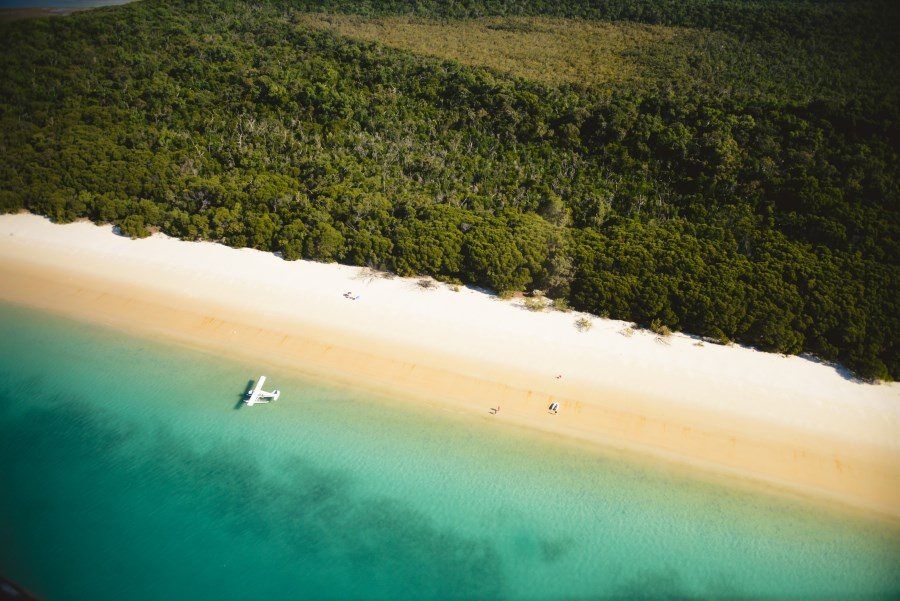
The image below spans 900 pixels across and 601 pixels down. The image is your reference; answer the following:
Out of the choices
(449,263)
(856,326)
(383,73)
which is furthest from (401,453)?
(383,73)

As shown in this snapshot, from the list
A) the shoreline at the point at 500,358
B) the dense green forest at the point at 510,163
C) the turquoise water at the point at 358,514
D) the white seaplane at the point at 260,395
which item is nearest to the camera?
the turquoise water at the point at 358,514

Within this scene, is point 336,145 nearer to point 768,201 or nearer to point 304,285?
point 304,285

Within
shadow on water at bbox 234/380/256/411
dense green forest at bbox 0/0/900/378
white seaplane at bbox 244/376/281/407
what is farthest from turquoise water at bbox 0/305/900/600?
dense green forest at bbox 0/0/900/378

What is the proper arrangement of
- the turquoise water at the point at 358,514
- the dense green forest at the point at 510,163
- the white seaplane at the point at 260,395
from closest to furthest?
the turquoise water at the point at 358,514, the white seaplane at the point at 260,395, the dense green forest at the point at 510,163

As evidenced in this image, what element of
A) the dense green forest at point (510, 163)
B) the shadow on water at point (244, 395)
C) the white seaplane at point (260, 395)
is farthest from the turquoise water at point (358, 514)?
the dense green forest at point (510, 163)

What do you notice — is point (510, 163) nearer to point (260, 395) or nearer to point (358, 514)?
point (260, 395)

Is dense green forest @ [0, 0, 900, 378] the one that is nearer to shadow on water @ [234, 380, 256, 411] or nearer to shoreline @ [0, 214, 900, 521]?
shoreline @ [0, 214, 900, 521]

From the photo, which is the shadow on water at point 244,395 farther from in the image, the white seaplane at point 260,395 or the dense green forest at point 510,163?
the dense green forest at point 510,163

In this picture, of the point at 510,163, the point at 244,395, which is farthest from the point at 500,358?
the point at 510,163
